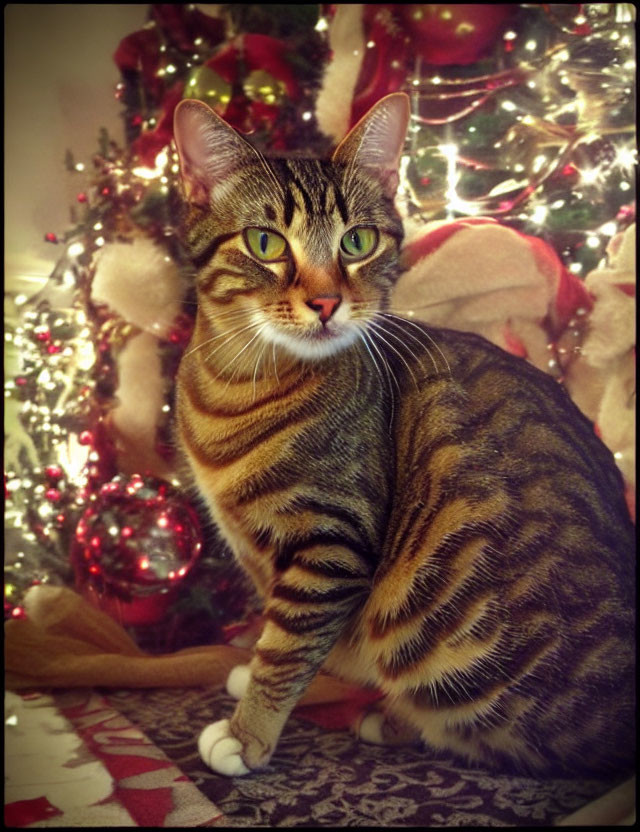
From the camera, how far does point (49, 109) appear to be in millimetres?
705

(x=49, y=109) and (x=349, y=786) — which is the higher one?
(x=49, y=109)

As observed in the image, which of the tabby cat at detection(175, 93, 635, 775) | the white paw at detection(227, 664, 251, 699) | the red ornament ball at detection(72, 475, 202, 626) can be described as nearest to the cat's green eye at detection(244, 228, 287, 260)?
the tabby cat at detection(175, 93, 635, 775)

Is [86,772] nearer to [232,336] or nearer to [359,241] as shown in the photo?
[232,336]

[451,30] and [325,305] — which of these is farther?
[451,30]

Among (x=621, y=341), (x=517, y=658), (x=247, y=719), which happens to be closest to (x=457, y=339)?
(x=621, y=341)

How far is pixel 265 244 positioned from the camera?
64 cm

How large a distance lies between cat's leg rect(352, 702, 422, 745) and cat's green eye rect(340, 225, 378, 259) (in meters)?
0.46

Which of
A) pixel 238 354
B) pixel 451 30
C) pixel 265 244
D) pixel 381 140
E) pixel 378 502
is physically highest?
pixel 451 30

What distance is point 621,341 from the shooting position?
0.76m

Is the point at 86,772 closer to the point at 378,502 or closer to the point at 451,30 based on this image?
the point at 378,502

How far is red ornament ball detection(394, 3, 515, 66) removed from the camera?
2.35 ft

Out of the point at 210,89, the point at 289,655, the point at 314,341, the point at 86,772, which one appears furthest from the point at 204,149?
the point at 86,772

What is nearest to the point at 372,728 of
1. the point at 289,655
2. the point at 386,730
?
the point at 386,730

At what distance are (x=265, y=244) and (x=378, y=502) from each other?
0.88ft
